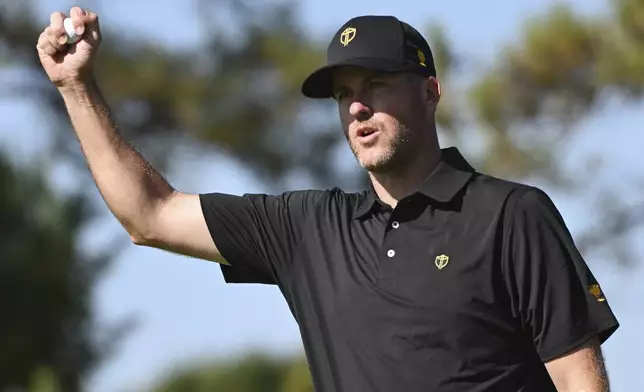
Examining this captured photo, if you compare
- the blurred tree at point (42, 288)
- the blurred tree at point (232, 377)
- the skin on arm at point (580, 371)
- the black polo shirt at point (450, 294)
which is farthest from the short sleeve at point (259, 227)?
the blurred tree at point (232, 377)

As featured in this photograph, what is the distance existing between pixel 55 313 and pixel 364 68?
18.7 metres

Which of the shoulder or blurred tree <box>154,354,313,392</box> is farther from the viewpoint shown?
blurred tree <box>154,354,313,392</box>

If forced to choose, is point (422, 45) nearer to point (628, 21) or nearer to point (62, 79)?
point (62, 79)

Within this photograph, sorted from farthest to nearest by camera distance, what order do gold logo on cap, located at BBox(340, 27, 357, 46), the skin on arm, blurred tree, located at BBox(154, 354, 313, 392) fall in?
blurred tree, located at BBox(154, 354, 313, 392)
gold logo on cap, located at BBox(340, 27, 357, 46)
the skin on arm

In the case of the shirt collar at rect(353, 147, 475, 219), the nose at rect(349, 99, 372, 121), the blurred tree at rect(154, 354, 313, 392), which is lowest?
the shirt collar at rect(353, 147, 475, 219)

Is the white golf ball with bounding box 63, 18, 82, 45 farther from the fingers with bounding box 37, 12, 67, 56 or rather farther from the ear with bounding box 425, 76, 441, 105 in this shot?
the ear with bounding box 425, 76, 441, 105

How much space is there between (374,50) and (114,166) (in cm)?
88

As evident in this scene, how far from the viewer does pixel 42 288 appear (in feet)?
72.0

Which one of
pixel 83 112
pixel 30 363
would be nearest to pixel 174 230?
pixel 83 112

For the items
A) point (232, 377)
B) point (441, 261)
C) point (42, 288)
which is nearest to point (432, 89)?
point (441, 261)

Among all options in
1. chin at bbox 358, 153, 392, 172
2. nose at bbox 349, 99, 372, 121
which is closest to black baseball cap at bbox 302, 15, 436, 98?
nose at bbox 349, 99, 372, 121

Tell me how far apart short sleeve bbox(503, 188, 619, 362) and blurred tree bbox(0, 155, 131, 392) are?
1799 centimetres

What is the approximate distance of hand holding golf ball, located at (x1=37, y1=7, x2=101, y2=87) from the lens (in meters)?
4.19

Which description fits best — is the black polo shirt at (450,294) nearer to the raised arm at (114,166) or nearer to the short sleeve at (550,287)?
the short sleeve at (550,287)
